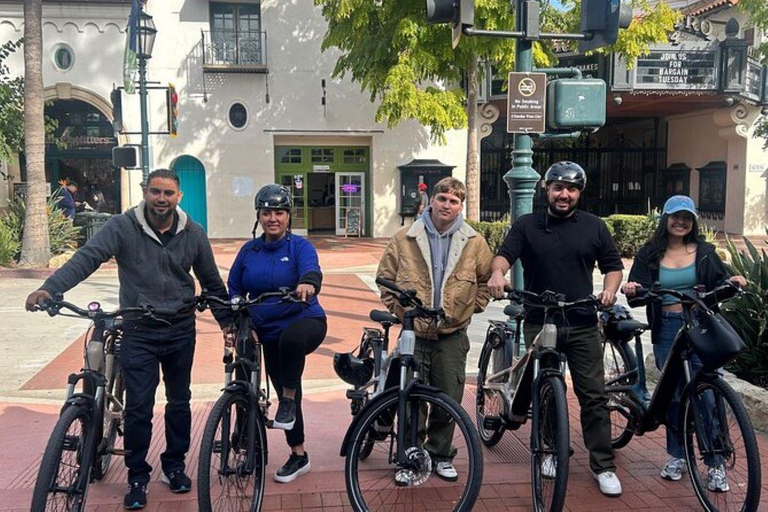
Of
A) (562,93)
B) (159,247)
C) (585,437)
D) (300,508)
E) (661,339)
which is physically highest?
(562,93)

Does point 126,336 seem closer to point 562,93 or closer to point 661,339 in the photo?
point 661,339

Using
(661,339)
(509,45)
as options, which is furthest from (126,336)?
(509,45)

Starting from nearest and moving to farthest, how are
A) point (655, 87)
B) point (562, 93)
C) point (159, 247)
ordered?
point (159, 247)
point (562, 93)
point (655, 87)

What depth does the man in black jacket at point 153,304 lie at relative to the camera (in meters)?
3.68

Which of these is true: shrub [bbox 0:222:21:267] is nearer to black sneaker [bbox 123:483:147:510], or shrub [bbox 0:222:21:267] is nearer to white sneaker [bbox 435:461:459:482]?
black sneaker [bbox 123:483:147:510]

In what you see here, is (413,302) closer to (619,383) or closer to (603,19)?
(619,383)

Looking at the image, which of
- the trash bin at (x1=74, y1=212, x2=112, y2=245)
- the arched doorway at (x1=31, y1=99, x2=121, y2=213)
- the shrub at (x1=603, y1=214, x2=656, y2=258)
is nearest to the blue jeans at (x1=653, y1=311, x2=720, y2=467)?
the shrub at (x1=603, y1=214, x2=656, y2=258)

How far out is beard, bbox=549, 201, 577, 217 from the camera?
12.7 feet

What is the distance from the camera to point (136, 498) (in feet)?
12.1

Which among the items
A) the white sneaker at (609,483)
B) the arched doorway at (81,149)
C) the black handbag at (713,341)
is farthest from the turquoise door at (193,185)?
the black handbag at (713,341)

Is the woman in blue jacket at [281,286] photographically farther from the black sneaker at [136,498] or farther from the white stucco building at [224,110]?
the white stucco building at [224,110]

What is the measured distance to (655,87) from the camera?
63.7 feet

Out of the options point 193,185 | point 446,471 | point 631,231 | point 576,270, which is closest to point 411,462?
point 446,471

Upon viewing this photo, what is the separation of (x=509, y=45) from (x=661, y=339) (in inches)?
414
